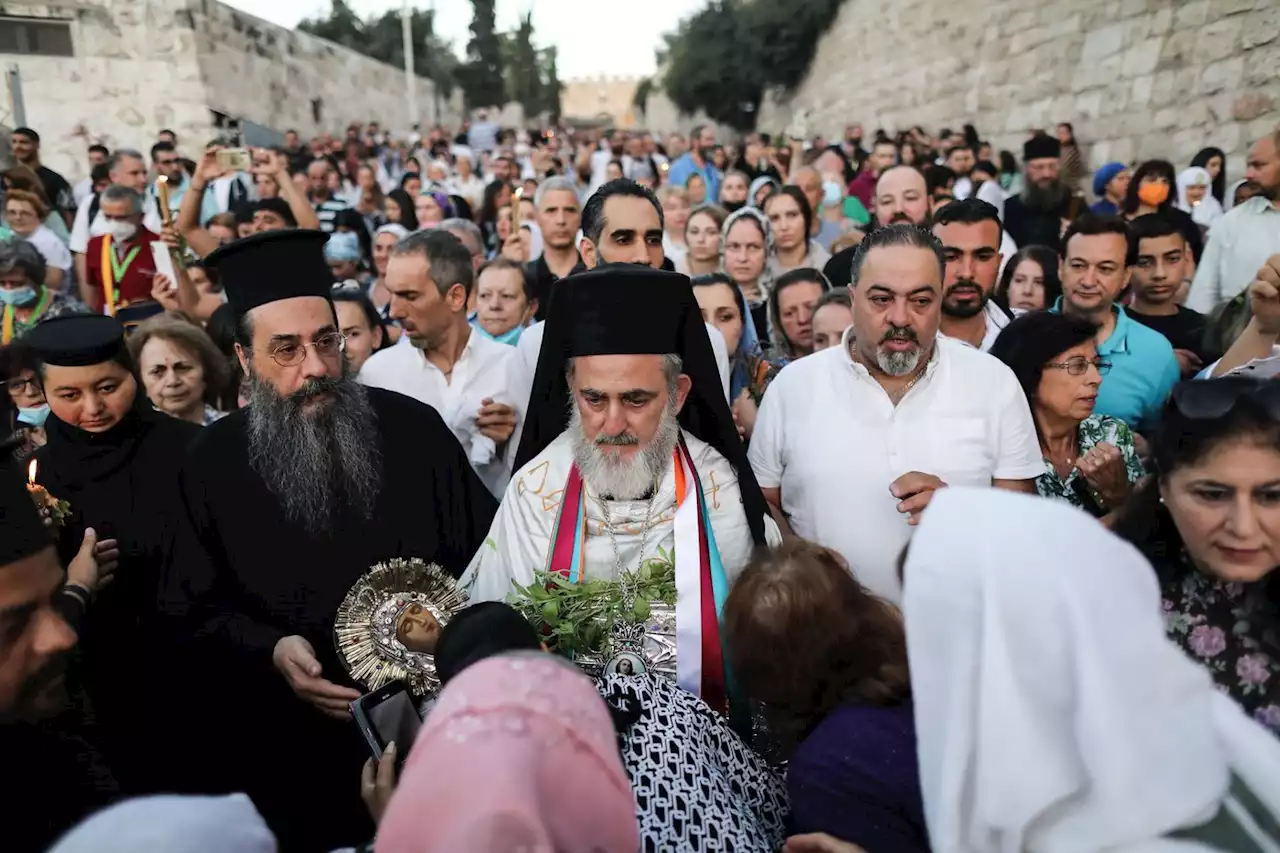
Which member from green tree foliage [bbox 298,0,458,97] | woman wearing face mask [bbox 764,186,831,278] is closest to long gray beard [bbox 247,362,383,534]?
woman wearing face mask [bbox 764,186,831,278]

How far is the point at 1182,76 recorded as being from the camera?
428 inches

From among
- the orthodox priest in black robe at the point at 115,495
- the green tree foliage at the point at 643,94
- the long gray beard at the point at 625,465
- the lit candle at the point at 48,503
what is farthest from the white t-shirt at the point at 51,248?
the green tree foliage at the point at 643,94

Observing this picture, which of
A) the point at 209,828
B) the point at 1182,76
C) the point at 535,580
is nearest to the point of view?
the point at 209,828

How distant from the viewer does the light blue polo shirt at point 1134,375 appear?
3.81 m

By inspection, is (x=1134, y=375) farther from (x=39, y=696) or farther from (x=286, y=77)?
(x=286, y=77)

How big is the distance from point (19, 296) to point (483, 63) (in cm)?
5353

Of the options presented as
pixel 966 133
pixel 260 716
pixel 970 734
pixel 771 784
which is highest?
pixel 966 133

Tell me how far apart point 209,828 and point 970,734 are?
44.9 inches

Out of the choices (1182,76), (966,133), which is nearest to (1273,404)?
(1182,76)

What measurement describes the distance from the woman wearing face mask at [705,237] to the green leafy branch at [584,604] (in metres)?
3.90

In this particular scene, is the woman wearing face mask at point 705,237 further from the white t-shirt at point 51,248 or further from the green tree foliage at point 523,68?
the green tree foliage at point 523,68

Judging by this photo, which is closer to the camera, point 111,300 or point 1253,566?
point 1253,566

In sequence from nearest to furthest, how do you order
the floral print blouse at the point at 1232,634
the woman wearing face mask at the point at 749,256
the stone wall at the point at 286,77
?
the floral print blouse at the point at 1232,634, the woman wearing face mask at the point at 749,256, the stone wall at the point at 286,77

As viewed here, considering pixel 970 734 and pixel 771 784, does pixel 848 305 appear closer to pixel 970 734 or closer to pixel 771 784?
pixel 771 784
